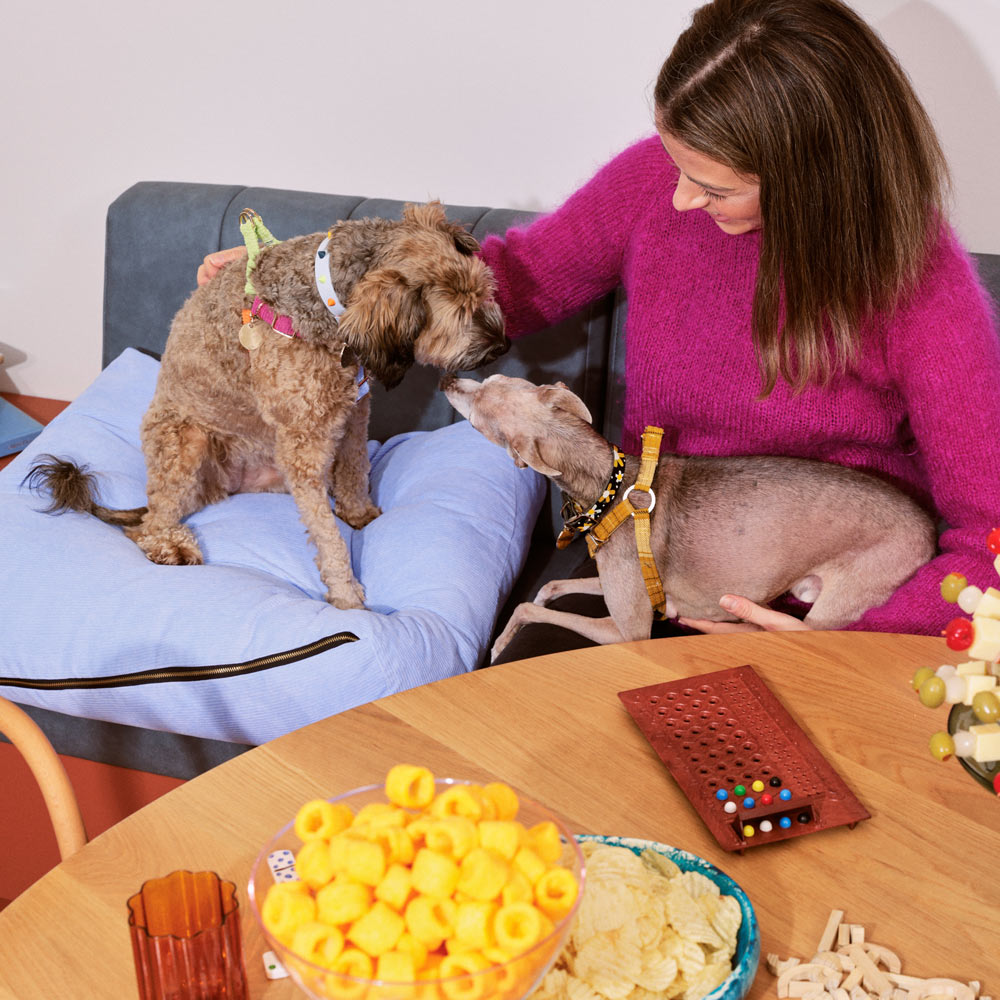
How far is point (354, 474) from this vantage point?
2684 millimetres

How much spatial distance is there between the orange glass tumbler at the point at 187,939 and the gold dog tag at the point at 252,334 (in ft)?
5.31

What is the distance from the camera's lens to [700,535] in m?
2.01

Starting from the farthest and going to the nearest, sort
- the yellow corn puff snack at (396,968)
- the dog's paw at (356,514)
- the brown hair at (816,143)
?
the dog's paw at (356,514) < the brown hair at (816,143) < the yellow corn puff snack at (396,968)

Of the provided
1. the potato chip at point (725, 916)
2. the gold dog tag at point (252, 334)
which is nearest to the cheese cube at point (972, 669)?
the potato chip at point (725, 916)

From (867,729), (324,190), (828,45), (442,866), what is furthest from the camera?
(324,190)

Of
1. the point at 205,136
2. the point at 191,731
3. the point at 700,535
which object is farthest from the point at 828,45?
the point at 205,136

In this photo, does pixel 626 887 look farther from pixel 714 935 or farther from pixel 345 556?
pixel 345 556

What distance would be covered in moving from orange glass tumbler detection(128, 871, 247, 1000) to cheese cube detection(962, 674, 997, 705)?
62 centimetres

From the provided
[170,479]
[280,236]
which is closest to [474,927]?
[170,479]

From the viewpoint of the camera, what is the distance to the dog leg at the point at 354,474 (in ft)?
8.52

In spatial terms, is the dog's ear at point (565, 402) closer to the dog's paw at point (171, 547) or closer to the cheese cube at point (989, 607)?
the dog's paw at point (171, 547)

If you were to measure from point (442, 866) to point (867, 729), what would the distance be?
74cm

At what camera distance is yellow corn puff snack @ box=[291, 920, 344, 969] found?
720mm

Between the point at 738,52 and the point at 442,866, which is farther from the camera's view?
the point at 738,52
